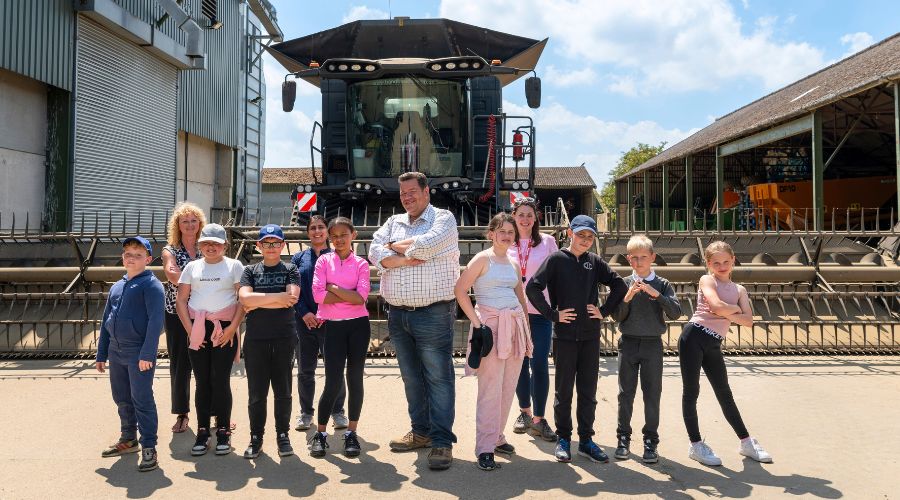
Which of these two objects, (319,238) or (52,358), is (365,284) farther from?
(52,358)

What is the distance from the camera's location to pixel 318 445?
4098 millimetres

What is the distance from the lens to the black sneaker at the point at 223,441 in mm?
4117

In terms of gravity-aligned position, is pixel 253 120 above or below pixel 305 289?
above

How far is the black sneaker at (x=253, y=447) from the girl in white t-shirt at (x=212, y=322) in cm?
17

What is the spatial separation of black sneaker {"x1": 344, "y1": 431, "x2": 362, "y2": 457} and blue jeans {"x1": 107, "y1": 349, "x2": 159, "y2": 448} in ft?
3.80

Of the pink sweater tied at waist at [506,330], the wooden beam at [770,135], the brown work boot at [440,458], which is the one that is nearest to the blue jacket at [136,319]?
the brown work boot at [440,458]

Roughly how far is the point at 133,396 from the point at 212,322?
0.63 metres

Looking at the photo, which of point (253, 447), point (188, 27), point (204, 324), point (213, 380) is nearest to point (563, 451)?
point (253, 447)

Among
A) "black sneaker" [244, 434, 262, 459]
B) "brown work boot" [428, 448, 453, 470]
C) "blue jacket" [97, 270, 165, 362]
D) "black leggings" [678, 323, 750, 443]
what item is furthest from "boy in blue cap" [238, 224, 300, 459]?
"black leggings" [678, 323, 750, 443]

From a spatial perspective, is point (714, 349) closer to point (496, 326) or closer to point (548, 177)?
point (496, 326)

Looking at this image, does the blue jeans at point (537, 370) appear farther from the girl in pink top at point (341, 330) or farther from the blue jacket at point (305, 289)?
the blue jacket at point (305, 289)

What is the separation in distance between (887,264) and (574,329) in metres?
6.02

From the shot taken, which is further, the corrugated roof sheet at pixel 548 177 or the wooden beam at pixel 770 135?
the corrugated roof sheet at pixel 548 177

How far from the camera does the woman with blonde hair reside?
14.8 ft
